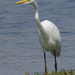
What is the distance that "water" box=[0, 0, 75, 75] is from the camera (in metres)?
8.50

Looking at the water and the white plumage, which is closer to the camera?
the white plumage

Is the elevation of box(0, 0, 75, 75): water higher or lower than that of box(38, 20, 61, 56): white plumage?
lower

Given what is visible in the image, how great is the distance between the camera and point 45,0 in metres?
16.1

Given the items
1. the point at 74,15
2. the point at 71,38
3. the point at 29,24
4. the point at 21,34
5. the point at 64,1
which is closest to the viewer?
the point at 71,38

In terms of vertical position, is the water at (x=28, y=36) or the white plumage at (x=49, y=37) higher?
the white plumage at (x=49, y=37)

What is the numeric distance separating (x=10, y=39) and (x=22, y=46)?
921mm

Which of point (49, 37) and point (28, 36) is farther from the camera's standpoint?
point (28, 36)

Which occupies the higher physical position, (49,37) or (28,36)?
(49,37)

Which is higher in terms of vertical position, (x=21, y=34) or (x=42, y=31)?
(x=42, y=31)

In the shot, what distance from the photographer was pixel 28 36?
11125 mm

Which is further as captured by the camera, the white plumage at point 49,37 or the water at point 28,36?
the water at point 28,36

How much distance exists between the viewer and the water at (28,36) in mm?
8500

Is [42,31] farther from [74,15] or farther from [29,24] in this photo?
[74,15]

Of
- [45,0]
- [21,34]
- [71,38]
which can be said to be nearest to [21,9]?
[45,0]
